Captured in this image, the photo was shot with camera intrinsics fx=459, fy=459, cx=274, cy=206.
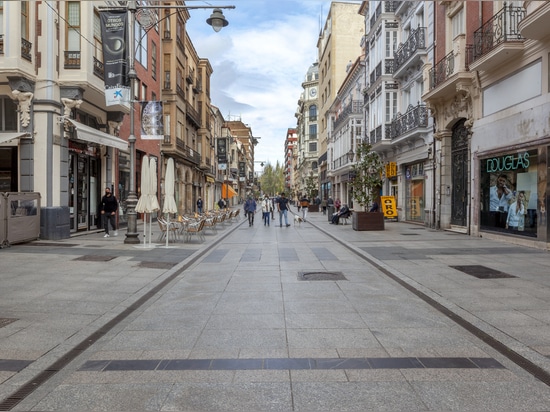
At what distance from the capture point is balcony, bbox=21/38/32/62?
14.4m

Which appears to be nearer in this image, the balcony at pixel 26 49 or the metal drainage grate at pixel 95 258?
the metal drainage grate at pixel 95 258

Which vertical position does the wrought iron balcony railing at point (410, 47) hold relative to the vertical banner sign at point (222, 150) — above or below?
above

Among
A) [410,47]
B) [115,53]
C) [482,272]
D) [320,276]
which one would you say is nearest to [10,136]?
[115,53]

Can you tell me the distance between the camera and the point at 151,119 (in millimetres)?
15125

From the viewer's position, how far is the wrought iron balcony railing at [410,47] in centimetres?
2272

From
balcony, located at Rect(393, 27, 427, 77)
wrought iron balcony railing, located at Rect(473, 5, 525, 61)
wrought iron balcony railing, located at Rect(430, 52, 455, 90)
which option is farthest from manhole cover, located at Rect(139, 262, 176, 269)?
balcony, located at Rect(393, 27, 427, 77)

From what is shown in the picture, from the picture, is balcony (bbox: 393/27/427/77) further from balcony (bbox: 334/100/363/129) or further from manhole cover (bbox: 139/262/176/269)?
manhole cover (bbox: 139/262/176/269)

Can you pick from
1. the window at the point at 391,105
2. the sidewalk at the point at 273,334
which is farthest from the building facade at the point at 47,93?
the window at the point at 391,105

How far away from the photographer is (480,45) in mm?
16172

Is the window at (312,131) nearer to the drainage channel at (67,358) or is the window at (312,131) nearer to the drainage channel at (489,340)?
the drainage channel at (489,340)

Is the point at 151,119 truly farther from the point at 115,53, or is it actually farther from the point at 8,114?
the point at 8,114

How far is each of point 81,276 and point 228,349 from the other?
526cm

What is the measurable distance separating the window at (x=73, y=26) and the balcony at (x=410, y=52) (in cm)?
1539

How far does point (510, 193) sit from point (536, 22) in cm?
544
